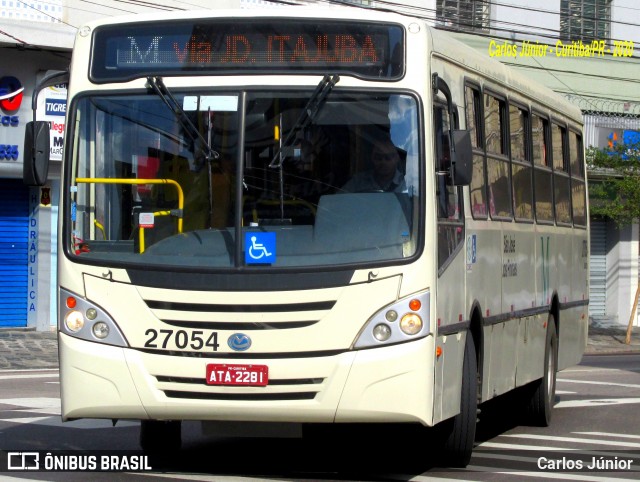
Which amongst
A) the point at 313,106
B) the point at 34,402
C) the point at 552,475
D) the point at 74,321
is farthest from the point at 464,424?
the point at 34,402

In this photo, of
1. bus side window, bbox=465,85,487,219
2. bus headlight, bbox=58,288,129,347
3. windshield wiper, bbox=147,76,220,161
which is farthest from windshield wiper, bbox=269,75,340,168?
bus side window, bbox=465,85,487,219

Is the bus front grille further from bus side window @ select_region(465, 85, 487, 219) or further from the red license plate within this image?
bus side window @ select_region(465, 85, 487, 219)

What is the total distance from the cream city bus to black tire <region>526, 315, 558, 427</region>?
411 cm

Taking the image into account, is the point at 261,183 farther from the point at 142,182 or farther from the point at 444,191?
the point at 444,191

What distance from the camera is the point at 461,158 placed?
8797 millimetres

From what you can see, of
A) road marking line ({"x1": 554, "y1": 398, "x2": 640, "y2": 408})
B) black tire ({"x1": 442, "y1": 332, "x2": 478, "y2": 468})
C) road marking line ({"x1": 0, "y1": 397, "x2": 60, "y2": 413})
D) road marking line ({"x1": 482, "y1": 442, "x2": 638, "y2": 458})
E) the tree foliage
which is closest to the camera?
black tire ({"x1": 442, "y1": 332, "x2": 478, "y2": 468})

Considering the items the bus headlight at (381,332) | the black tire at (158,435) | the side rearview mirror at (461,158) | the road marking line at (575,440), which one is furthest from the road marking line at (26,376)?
the bus headlight at (381,332)

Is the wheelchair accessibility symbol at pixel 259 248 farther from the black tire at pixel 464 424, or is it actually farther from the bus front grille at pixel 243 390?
the black tire at pixel 464 424

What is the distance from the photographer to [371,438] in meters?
11.5

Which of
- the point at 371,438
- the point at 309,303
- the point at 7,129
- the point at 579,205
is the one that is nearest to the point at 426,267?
the point at 309,303

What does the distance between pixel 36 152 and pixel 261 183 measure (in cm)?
157

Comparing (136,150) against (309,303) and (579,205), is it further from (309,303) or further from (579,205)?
(579,205)

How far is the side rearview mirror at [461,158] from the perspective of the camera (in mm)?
8766

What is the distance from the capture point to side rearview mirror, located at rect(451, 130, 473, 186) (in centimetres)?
877
